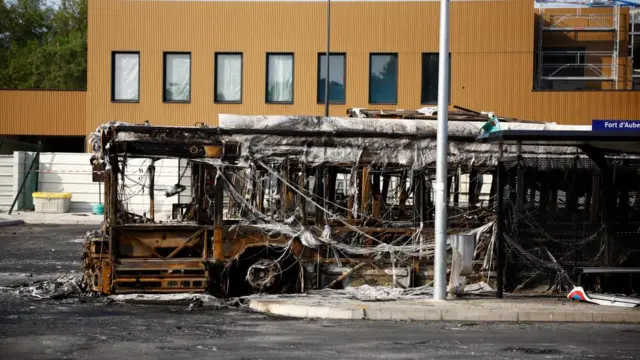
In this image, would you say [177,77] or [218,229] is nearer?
[218,229]

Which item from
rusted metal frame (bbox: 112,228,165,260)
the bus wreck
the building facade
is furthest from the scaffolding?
rusted metal frame (bbox: 112,228,165,260)

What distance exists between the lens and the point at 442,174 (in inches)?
537

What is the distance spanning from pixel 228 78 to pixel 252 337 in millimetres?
30738

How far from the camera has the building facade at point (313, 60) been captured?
129 ft

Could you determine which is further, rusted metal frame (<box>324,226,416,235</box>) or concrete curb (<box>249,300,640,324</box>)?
rusted metal frame (<box>324,226,416,235</box>)

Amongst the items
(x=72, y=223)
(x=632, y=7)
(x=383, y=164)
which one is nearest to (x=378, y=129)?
(x=383, y=164)

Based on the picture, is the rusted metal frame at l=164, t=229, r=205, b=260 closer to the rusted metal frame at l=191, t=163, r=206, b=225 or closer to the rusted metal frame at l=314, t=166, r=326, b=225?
the rusted metal frame at l=191, t=163, r=206, b=225

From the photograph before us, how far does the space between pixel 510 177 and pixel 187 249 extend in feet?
17.0

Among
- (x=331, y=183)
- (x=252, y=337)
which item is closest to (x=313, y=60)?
(x=331, y=183)

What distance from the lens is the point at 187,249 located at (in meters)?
14.5

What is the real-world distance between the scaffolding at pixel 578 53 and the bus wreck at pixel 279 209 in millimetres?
27872

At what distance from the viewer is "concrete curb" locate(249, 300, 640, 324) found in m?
12.6

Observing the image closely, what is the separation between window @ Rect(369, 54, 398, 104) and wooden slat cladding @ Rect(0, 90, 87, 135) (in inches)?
549

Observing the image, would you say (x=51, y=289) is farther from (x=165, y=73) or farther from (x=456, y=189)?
(x=165, y=73)
